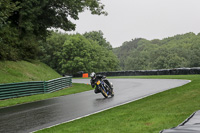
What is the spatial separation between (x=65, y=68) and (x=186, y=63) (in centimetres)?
4490

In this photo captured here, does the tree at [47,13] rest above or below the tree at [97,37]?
below

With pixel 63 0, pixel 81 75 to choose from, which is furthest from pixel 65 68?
pixel 63 0

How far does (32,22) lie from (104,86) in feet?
65.7

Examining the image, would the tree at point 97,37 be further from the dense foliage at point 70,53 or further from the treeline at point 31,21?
the treeline at point 31,21

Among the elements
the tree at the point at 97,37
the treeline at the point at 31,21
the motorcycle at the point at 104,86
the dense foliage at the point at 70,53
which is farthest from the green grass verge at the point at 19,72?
the tree at the point at 97,37

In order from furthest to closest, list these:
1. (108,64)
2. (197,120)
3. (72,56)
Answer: (108,64)
(72,56)
(197,120)

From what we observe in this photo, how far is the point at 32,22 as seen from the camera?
3234cm

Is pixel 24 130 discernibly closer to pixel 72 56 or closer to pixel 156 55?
pixel 72 56

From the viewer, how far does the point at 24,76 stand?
2648 cm

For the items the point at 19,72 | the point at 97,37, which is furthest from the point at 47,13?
the point at 97,37

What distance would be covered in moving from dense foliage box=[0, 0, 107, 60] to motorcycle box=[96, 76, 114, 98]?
1491 cm

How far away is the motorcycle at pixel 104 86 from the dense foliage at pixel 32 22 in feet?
48.9

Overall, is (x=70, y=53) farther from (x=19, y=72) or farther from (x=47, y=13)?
(x=19, y=72)

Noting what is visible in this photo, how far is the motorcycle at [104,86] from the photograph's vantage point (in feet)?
50.2
